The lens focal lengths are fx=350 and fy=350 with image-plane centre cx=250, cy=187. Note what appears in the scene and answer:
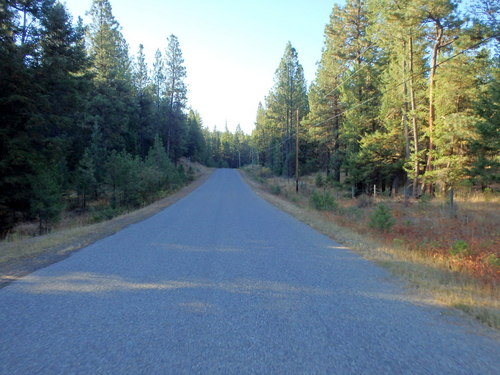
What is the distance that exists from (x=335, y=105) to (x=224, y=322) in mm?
33898

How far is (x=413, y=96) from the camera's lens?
23.4 meters

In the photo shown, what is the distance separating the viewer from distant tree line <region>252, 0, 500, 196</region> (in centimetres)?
1738

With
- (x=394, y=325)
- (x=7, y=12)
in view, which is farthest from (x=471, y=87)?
(x=7, y=12)

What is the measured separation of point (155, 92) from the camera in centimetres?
5528

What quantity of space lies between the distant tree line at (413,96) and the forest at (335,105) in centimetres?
9

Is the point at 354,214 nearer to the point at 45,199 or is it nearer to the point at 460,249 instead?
the point at 460,249

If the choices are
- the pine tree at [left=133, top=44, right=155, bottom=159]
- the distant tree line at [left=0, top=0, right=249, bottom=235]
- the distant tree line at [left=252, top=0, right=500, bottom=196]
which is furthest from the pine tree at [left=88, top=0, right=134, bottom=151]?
the distant tree line at [left=252, top=0, right=500, bottom=196]

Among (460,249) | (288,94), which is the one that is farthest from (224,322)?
(288,94)

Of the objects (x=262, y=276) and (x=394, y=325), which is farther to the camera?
(x=262, y=276)

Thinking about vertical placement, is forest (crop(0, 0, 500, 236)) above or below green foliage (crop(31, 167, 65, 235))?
above

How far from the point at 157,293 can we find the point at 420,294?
165 inches

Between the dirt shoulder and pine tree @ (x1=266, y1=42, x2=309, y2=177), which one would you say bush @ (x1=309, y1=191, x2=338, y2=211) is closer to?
the dirt shoulder

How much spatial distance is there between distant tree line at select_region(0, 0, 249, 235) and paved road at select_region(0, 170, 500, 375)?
1280cm

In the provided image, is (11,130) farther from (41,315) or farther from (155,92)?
(155,92)
